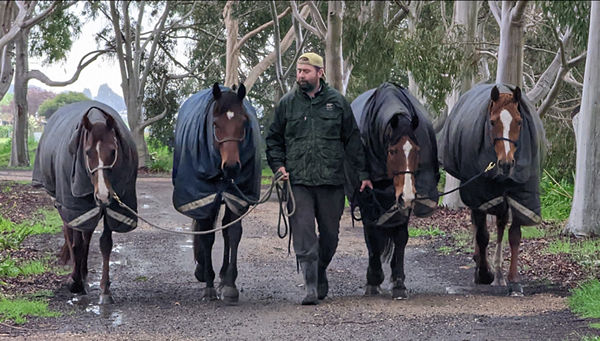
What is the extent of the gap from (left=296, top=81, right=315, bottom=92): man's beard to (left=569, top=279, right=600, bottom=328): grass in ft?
10.1

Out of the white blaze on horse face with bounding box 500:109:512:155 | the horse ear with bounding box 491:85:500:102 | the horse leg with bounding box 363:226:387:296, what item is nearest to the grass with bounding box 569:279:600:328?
the white blaze on horse face with bounding box 500:109:512:155

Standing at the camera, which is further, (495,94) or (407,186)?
(495,94)

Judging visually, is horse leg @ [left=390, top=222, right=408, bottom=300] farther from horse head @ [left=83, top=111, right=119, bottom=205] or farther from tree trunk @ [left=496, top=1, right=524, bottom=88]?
tree trunk @ [left=496, top=1, right=524, bottom=88]

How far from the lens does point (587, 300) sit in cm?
796

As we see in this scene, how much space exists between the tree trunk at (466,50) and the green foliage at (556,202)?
5.64 ft

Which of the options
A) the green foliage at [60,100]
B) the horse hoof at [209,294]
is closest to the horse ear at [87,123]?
the horse hoof at [209,294]

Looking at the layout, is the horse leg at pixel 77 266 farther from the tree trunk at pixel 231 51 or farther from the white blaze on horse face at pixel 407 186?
the tree trunk at pixel 231 51

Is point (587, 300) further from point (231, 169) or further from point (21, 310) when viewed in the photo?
point (21, 310)

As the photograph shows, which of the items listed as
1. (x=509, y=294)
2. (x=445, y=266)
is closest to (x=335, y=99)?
(x=509, y=294)

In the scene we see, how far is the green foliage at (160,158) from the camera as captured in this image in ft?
123

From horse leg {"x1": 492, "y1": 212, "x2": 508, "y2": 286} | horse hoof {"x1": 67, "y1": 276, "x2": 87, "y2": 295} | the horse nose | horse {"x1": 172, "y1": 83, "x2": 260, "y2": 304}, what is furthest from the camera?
horse leg {"x1": 492, "y1": 212, "x2": 508, "y2": 286}

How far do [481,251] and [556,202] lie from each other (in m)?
8.61

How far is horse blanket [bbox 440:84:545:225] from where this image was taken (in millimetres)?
8721

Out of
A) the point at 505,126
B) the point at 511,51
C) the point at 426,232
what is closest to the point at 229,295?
the point at 505,126
